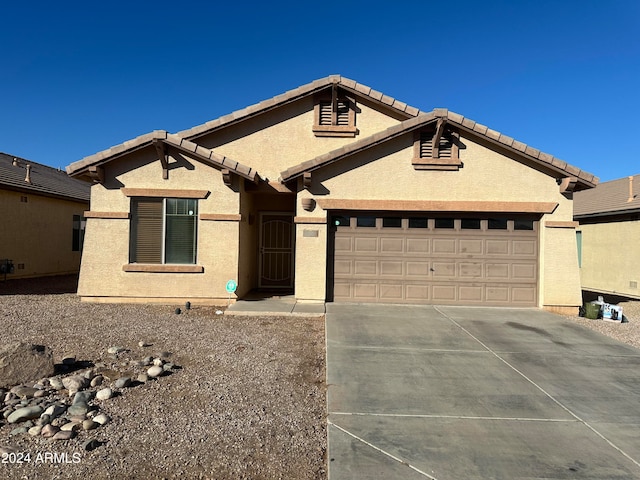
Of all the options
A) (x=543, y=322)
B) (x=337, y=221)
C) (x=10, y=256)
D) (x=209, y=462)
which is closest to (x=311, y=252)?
(x=337, y=221)

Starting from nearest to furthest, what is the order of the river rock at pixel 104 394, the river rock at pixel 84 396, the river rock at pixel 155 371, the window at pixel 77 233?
the river rock at pixel 84 396 < the river rock at pixel 104 394 < the river rock at pixel 155 371 < the window at pixel 77 233

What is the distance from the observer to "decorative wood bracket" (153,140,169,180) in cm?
937

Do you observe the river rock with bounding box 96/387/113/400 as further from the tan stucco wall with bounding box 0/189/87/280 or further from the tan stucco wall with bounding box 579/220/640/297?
the tan stucco wall with bounding box 579/220/640/297

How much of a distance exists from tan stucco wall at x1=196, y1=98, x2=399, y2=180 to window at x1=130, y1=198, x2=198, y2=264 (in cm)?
242

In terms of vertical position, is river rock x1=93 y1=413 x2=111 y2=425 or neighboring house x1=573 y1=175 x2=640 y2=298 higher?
neighboring house x1=573 y1=175 x2=640 y2=298

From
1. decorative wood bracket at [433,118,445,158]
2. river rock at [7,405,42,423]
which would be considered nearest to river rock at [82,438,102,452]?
river rock at [7,405,42,423]

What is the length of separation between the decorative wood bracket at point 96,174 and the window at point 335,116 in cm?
572

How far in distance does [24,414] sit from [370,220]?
26.0ft

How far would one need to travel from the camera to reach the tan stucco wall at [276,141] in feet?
37.4

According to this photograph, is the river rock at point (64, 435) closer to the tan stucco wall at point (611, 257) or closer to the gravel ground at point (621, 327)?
Answer: the gravel ground at point (621, 327)

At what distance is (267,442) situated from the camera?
3561 millimetres

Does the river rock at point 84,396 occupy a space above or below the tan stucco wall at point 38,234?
below

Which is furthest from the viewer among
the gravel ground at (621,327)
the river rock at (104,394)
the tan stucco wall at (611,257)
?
the tan stucco wall at (611,257)

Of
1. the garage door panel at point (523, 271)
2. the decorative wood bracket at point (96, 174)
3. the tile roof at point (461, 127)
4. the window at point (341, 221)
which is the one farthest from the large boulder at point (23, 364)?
the garage door panel at point (523, 271)
